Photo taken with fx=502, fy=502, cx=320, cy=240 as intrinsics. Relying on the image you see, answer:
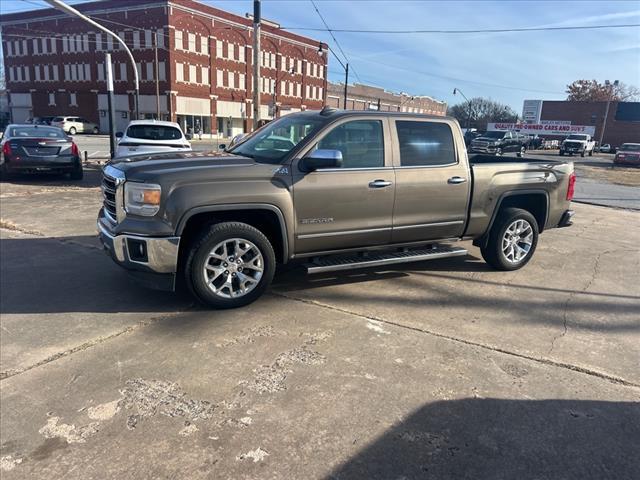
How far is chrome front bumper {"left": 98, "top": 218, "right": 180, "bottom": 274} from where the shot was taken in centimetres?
439

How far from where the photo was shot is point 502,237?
6.29m

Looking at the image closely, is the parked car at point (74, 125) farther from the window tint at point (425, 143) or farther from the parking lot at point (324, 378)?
the window tint at point (425, 143)

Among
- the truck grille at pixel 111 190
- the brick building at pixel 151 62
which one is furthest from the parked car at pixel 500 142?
the truck grille at pixel 111 190

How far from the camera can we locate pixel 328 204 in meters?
5.01

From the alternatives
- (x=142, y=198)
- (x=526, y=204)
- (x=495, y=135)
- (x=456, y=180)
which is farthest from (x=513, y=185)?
(x=495, y=135)

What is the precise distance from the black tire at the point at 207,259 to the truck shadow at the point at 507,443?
2105 mm

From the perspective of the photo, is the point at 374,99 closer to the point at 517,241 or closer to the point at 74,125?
the point at 74,125

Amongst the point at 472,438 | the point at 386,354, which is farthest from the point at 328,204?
the point at 472,438

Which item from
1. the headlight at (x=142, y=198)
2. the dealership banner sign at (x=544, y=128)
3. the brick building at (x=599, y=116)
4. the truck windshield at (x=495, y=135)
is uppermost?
the brick building at (x=599, y=116)

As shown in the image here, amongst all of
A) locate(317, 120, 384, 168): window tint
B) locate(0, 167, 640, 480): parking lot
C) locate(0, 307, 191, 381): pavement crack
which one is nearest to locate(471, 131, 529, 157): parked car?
locate(0, 167, 640, 480): parking lot

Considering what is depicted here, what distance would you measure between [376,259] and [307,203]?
1.08 metres

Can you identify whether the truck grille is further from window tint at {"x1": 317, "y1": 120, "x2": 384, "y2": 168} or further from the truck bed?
the truck bed

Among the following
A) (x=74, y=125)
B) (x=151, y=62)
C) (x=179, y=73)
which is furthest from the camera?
(x=179, y=73)

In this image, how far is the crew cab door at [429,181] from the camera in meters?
5.48
